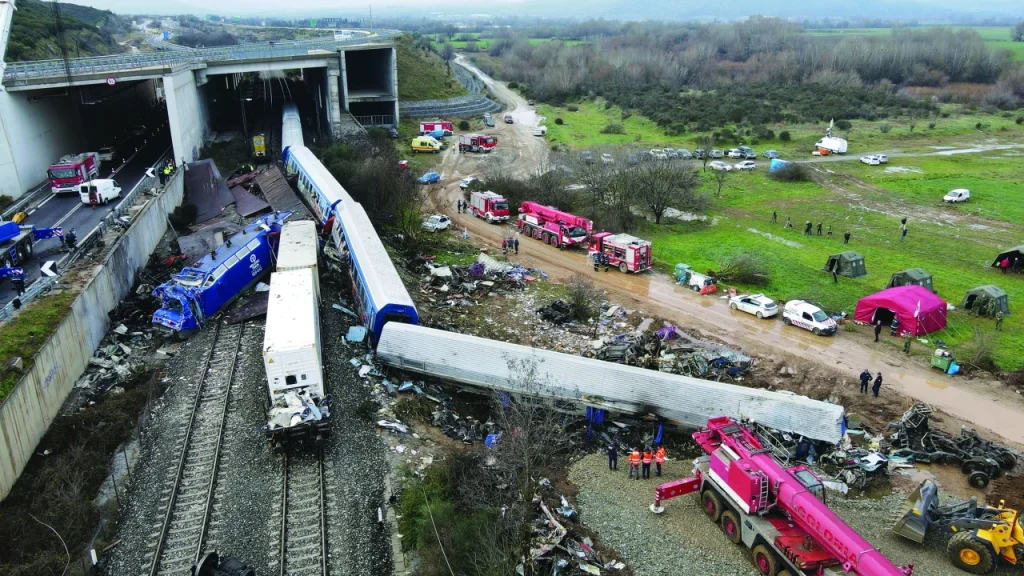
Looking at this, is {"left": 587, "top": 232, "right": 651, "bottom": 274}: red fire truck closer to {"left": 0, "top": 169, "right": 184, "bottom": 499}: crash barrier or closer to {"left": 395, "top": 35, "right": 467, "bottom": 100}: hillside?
{"left": 0, "top": 169, "right": 184, "bottom": 499}: crash barrier

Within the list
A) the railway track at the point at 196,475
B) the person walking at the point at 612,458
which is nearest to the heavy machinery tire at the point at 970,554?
the person walking at the point at 612,458

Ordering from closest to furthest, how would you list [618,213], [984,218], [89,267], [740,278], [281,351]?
[281,351], [89,267], [740,278], [618,213], [984,218]

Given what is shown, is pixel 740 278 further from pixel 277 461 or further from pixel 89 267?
pixel 89 267

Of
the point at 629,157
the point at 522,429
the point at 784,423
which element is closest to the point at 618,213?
the point at 629,157

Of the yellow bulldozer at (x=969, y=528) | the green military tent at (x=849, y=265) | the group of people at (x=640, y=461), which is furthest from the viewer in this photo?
the green military tent at (x=849, y=265)

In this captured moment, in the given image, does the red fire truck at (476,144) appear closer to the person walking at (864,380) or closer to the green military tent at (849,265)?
the green military tent at (849,265)

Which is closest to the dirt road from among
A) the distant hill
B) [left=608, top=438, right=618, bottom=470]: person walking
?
[left=608, top=438, right=618, bottom=470]: person walking

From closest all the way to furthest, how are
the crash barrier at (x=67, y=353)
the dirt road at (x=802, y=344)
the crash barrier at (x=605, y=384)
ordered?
the crash barrier at (x=67, y=353)
the crash barrier at (x=605, y=384)
the dirt road at (x=802, y=344)

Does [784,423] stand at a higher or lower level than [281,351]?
lower
